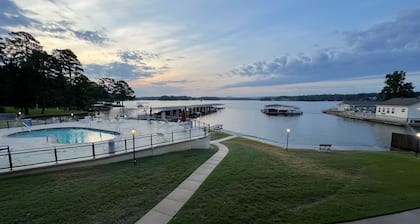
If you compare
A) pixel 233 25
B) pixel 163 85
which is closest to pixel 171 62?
pixel 233 25

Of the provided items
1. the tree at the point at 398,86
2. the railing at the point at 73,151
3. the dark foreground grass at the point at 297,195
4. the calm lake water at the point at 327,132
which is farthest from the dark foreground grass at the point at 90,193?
the tree at the point at 398,86

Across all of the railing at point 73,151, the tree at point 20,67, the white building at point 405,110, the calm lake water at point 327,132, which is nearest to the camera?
the railing at point 73,151

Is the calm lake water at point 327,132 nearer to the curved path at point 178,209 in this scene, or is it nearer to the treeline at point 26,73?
the curved path at point 178,209

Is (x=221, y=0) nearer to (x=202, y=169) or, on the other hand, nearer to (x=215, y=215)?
(x=202, y=169)

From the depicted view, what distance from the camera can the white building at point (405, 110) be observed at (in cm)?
4062

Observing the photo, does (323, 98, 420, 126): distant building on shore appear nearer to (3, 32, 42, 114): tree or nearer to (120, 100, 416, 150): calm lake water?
(120, 100, 416, 150): calm lake water

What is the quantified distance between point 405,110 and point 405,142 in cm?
2993

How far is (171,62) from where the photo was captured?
30.7 metres

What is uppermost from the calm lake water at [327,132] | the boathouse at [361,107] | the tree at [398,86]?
the tree at [398,86]

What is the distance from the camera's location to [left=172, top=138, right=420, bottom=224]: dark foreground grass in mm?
4379

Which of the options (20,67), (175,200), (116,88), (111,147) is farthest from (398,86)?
(116,88)

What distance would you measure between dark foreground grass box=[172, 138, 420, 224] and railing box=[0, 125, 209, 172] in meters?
4.26

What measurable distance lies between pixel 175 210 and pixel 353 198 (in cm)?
473

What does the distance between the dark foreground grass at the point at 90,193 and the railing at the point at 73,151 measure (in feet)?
2.31
